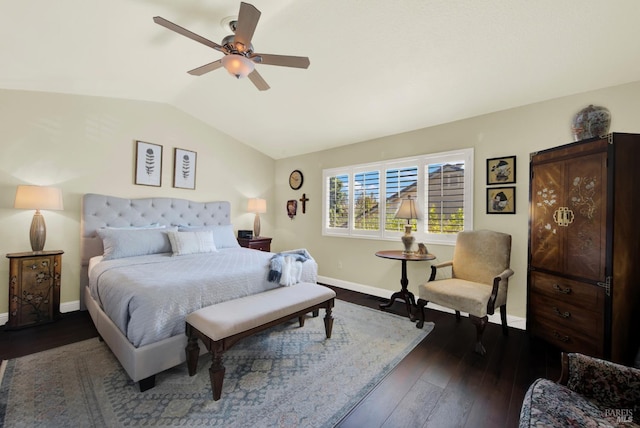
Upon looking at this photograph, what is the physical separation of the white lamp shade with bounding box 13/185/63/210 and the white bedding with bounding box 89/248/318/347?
770 millimetres

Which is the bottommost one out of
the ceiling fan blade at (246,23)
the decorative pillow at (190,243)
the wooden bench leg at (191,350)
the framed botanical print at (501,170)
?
the wooden bench leg at (191,350)

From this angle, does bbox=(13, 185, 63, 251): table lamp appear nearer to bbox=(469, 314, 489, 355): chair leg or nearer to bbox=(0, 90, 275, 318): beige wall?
bbox=(0, 90, 275, 318): beige wall

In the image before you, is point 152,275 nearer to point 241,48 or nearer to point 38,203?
point 38,203

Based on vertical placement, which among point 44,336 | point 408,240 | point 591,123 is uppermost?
point 591,123

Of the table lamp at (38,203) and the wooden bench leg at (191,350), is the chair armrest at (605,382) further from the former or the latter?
the table lamp at (38,203)

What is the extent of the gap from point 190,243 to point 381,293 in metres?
2.79

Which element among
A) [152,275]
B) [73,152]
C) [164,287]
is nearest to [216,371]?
[164,287]

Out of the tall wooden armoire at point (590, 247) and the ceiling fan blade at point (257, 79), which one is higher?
the ceiling fan blade at point (257, 79)

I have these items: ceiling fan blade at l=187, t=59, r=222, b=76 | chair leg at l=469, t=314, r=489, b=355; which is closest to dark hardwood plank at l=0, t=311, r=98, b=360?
ceiling fan blade at l=187, t=59, r=222, b=76

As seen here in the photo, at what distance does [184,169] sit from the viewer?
4293 millimetres

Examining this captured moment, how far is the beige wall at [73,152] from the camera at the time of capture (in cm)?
296

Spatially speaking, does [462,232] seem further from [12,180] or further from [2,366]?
[12,180]

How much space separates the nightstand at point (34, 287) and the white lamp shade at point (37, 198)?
52cm

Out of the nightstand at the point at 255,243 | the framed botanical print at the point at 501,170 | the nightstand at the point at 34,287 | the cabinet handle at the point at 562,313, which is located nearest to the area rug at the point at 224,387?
the nightstand at the point at 34,287
